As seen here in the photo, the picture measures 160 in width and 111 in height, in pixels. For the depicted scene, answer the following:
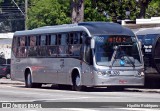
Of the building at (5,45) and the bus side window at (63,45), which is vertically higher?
the bus side window at (63,45)

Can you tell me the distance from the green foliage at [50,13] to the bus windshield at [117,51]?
91.2 ft

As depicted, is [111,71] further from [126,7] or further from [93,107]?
[126,7]

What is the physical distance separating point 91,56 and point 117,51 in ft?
3.99

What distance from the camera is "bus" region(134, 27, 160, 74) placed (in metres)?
31.5

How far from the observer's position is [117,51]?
98.4 ft

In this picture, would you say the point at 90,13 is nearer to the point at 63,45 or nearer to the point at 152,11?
the point at 152,11

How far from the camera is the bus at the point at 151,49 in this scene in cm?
3145

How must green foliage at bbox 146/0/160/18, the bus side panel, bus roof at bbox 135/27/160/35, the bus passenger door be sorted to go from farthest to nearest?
1. green foliage at bbox 146/0/160/18
2. the bus passenger door
3. bus roof at bbox 135/27/160/35
4. the bus side panel

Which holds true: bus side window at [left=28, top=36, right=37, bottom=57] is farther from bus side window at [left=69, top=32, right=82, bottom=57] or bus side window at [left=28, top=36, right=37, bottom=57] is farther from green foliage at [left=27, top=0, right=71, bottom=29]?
green foliage at [left=27, top=0, right=71, bottom=29]

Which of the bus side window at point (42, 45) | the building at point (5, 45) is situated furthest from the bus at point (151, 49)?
the building at point (5, 45)

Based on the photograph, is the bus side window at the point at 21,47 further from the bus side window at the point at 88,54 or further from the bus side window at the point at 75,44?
the bus side window at the point at 88,54

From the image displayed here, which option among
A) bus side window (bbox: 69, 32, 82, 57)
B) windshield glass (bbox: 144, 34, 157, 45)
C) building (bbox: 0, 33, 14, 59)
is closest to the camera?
bus side window (bbox: 69, 32, 82, 57)

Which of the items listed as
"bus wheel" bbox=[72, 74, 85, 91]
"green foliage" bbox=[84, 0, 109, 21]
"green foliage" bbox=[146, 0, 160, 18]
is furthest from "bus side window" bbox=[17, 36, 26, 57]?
"green foliage" bbox=[146, 0, 160, 18]

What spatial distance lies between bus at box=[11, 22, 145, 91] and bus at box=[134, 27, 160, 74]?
A: 1292 mm
